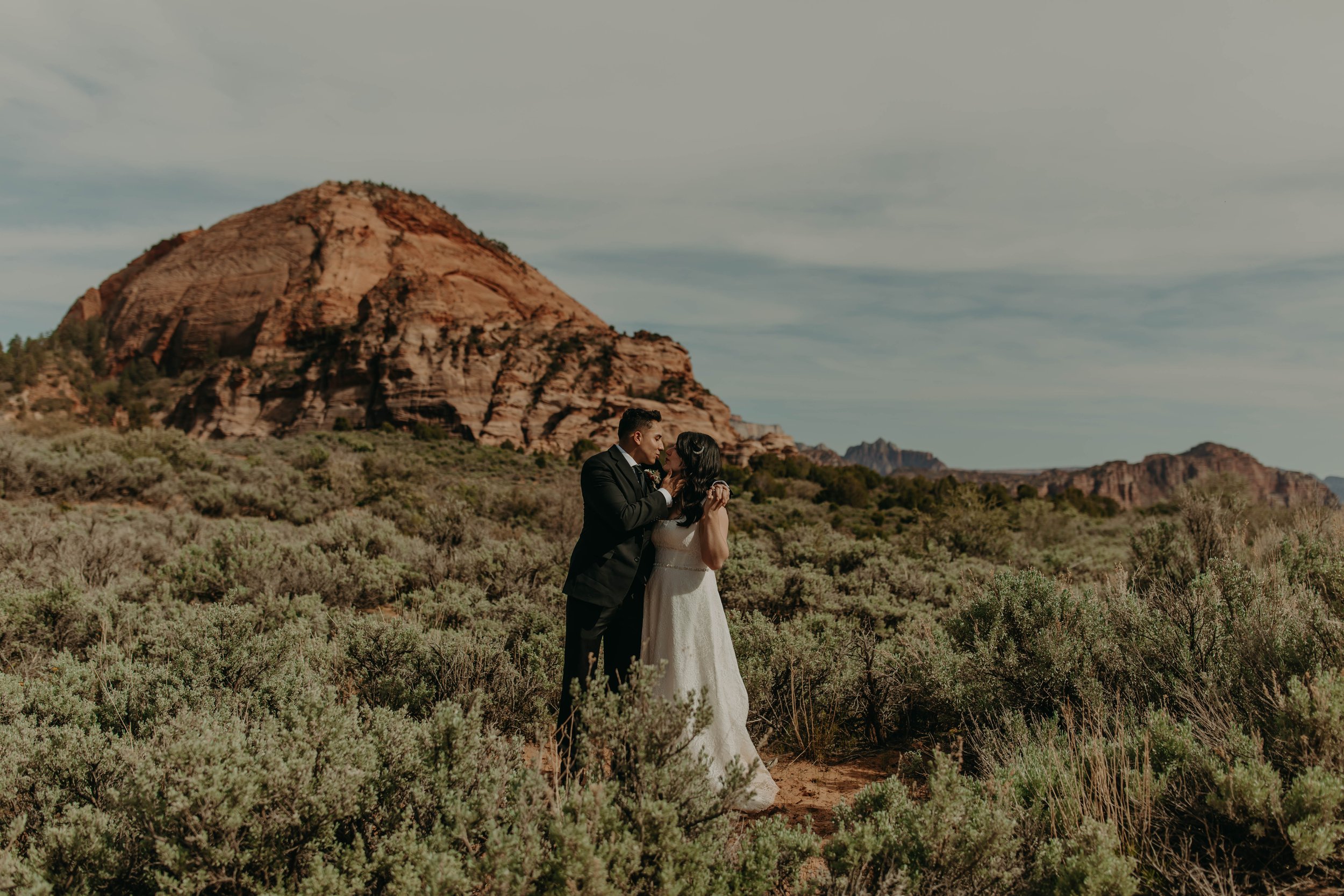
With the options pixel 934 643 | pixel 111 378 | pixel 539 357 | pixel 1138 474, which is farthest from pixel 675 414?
pixel 1138 474

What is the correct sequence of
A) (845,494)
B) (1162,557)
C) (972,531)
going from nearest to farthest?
(1162,557) → (972,531) → (845,494)

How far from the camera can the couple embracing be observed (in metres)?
3.42

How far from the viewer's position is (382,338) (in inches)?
1790

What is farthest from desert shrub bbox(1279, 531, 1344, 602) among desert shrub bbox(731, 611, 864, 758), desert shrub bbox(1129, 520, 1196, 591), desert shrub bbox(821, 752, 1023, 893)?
desert shrub bbox(821, 752, 1023, 893)

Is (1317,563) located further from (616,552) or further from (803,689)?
(616,552)

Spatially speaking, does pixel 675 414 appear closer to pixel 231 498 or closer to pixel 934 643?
pixel 231 498

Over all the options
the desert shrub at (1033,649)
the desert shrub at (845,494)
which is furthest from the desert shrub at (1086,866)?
the desert shrub at (845,494)

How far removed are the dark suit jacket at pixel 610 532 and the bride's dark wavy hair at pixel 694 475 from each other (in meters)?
0.12

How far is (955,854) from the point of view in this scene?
2.38 meters

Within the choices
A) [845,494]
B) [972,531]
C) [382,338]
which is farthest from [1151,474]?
[972,531]

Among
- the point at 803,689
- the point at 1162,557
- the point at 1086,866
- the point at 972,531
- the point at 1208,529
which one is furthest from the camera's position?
the point at 972,531

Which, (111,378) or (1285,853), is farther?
(111,378)

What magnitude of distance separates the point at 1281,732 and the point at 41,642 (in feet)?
22.9

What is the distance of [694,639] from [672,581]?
0.30 m
